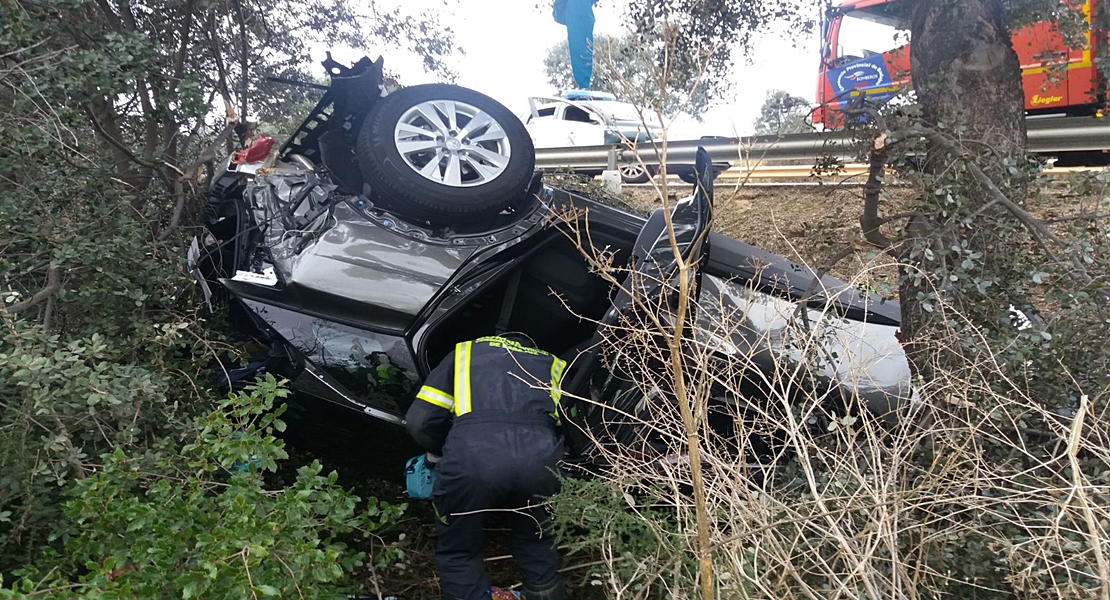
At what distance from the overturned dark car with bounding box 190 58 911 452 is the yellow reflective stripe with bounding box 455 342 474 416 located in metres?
0.36

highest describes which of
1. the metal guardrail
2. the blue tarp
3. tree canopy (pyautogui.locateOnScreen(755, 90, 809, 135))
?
the blue tarp

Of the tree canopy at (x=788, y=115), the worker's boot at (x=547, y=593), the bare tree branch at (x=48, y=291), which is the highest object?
the tree canopy at (x=788, y=115)

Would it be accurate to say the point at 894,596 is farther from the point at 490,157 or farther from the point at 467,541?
the point at 490,157

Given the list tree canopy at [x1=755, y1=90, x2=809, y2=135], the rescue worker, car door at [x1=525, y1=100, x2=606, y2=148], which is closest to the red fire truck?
tree canopy at [x1=755, y1=90, x2=809, y2=135]

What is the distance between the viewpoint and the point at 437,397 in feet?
9.55

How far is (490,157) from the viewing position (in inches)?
151

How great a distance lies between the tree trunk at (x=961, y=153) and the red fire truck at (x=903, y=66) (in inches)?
10.2

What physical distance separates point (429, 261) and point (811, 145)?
15.7 ft

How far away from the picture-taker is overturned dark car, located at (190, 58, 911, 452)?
3150 mm

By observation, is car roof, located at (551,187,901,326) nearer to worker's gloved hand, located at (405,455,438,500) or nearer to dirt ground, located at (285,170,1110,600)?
dirt ground, located at (285,170,1110,600)

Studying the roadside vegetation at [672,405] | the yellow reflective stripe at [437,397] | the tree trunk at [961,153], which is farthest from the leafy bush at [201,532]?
the tree trunk at [961,153]

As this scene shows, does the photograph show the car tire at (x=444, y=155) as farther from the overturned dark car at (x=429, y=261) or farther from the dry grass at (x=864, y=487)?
the dry grass at (x=864, y=487)

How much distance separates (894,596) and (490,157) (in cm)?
276

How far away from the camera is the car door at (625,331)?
2852mm
